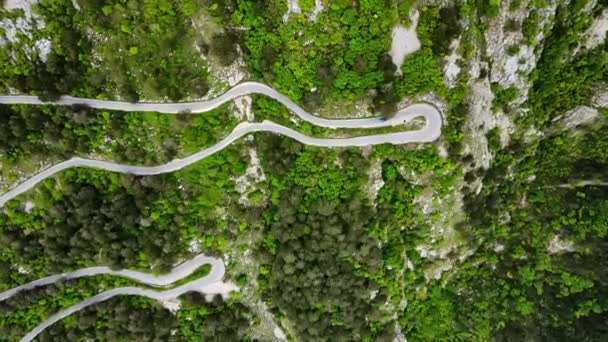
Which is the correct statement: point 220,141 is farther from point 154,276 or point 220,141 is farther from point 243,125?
point 154,276

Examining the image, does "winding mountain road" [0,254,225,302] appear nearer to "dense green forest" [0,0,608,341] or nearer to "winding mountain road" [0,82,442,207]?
"dense green forest" [0,0,608,341]

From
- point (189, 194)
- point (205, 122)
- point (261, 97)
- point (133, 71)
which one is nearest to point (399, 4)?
point (261, 97)

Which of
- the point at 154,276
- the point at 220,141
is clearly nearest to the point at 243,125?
the point at 220,141

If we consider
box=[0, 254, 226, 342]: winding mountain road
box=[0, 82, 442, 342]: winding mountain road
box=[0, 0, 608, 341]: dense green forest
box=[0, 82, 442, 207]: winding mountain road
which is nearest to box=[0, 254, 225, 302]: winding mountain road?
box=[0, 254, 226, 342]: winding mountain road

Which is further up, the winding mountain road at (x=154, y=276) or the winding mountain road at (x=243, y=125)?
the winding mountain road at (x=243, y=125)

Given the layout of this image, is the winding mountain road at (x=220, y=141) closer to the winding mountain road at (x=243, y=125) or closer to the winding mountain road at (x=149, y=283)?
the winding mountain road at (x=243, y=125)

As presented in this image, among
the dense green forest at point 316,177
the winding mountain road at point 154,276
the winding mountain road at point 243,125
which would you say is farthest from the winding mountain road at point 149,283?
the winding mountain road at point 243,125
